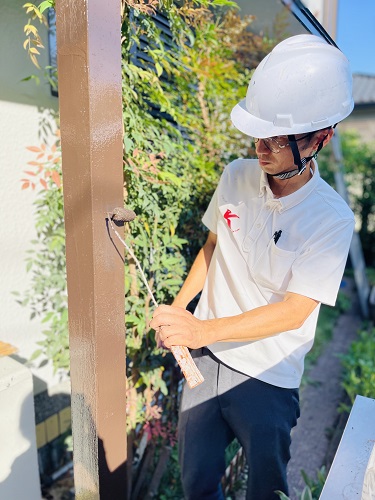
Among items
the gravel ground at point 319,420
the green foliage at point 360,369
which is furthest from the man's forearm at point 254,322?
the green foliage at point 360,369

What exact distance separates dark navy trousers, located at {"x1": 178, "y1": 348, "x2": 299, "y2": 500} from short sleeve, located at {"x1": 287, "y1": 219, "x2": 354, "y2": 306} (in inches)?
19.9

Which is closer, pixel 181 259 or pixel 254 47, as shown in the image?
pixel 181 259

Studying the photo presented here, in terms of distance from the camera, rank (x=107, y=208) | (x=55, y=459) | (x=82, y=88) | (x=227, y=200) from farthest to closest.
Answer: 1. (x=55, y=459)
2. (x=227, y=200)
3. (x=107, y=208)
4. (x=82, y=88)

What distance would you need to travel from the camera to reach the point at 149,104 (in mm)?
2209

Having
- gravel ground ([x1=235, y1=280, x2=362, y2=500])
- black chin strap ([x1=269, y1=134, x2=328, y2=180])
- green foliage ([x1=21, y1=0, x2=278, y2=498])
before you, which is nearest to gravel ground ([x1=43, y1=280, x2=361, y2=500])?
gravel ground ([x1=235, y1=280, x2=362, y2=500])

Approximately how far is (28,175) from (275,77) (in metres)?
1.47

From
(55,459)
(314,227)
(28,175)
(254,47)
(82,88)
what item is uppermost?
(254,47)

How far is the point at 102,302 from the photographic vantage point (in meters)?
1.41

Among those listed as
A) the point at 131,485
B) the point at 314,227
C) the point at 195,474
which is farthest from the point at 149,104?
the point at 131,485

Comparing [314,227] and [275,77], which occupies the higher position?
[275,77]

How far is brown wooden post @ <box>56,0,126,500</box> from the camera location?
49.6 inches

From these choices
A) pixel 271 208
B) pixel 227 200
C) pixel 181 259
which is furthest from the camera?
pixel 181 259

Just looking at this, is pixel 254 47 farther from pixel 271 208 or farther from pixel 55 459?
pixel 55 459

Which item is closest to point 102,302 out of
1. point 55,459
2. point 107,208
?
point 107,208
